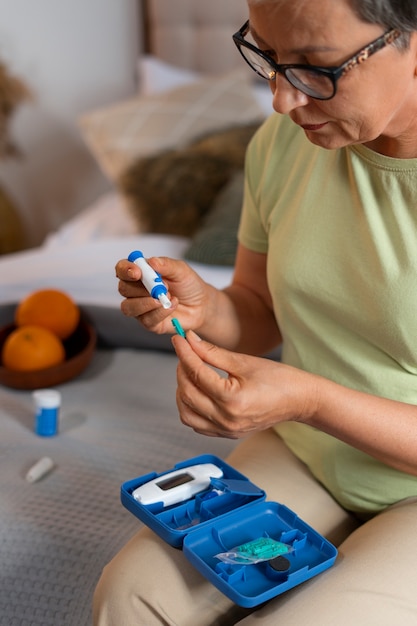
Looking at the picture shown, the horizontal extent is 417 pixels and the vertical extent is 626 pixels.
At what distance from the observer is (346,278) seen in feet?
3.36

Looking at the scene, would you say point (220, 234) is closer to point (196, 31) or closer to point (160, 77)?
point (160, 77)

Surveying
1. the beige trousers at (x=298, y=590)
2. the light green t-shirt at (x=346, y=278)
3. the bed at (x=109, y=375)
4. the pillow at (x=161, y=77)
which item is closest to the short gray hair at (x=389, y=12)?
the light green t-shirt at (x=346, y=278)

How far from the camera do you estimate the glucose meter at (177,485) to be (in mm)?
992

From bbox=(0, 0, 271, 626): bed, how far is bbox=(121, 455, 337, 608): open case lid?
199 millimetres

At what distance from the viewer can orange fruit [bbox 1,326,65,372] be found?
1566 millimetres

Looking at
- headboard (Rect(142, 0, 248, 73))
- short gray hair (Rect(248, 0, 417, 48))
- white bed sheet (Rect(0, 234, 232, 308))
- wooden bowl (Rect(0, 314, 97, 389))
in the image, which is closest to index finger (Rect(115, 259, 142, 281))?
short gray hair (Rect(248, 0, 417, 48))

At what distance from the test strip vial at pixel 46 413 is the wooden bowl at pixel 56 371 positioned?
0.42ft

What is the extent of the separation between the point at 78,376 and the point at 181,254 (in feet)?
1.68

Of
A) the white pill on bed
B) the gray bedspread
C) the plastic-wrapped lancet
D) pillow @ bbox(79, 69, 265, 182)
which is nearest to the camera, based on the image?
the plastic-wrapped lancet

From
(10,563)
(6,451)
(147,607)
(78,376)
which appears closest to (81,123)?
(78,376)

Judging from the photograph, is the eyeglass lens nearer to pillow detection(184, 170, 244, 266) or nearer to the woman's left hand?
the woman's left hand

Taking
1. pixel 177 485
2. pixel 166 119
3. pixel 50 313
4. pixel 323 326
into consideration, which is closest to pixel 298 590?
pixel 177 485

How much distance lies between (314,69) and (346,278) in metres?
0.30

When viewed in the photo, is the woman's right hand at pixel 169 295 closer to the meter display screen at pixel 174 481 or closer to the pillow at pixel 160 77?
the meter display screen at pixel 174 481
